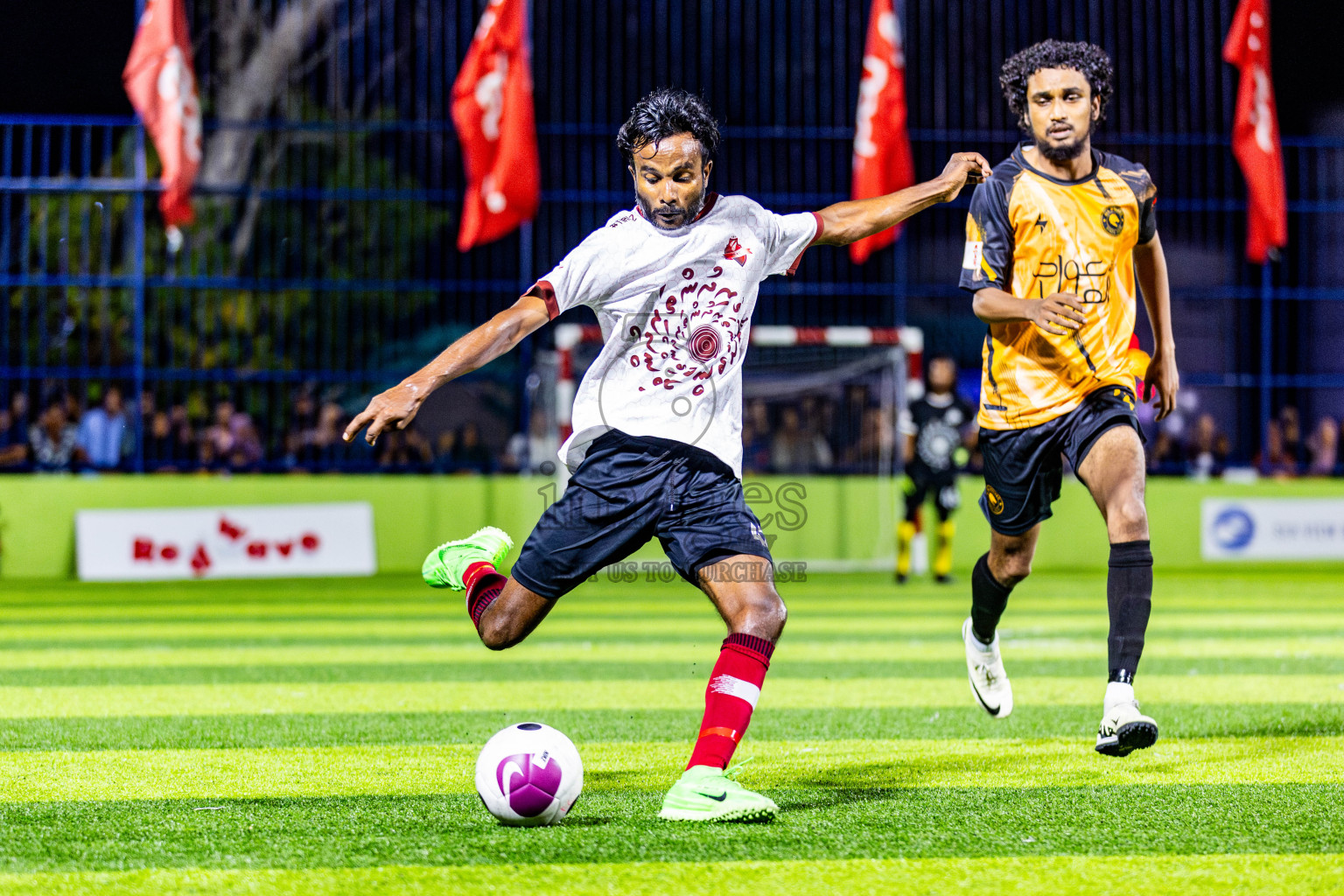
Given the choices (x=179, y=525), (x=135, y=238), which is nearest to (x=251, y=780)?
(x=179, y=525)

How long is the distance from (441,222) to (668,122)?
1441 cm

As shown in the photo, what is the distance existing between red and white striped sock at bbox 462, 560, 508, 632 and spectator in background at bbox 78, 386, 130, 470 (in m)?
11.6

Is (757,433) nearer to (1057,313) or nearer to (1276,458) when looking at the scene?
(1276,458)

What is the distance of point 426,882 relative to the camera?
3229mm

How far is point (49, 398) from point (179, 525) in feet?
6.30

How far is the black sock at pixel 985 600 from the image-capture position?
17.8 ft

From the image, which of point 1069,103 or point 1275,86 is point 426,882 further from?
point 1275,86

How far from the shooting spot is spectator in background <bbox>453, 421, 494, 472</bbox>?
1600 cm

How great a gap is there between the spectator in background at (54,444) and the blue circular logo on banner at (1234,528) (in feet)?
40.3

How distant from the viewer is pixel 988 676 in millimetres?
5598

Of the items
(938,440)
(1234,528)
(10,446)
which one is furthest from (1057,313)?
(1234,528)

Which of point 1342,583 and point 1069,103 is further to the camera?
point 1342,583

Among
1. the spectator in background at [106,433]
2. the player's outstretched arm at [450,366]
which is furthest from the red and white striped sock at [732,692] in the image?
the spectator in background at [106,433]

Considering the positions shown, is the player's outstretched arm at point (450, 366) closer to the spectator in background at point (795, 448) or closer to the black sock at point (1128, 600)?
the black sock at point (1128, 600)
